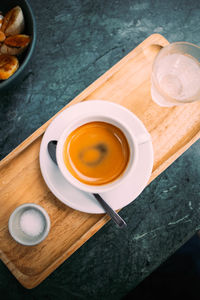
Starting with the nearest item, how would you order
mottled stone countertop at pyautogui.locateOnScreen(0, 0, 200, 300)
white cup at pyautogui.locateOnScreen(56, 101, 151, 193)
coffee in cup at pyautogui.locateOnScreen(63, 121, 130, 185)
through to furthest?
1. white cup at pyautogui.locateOnScreen(56, 101, 151, 193)
2. coffee in cup at pyautogui.locateOnScreen(63, 121, 130, 185)
3. mottled stone countertop at pyautogui.locateOnScreen(0, 0, 200, 300)

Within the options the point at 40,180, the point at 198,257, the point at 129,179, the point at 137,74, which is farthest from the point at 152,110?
the point at 198,257

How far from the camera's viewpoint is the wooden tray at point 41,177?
84 centimetres

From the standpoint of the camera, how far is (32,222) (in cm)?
86

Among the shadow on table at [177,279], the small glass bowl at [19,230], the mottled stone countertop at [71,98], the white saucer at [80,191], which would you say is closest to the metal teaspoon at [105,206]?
the white saucer at [80,191]

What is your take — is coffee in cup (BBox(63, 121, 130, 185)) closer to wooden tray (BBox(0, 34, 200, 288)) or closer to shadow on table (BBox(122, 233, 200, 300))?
wooden tray (BBox(0, 34, 200, 288))

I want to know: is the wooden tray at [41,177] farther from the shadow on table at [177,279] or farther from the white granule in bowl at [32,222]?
the shadow on table at [177,279]

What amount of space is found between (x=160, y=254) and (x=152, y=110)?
624 millimetres

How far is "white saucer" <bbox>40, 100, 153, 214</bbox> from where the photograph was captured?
0.82m

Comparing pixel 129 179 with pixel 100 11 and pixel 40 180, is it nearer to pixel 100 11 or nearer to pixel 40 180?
pixel 40 180

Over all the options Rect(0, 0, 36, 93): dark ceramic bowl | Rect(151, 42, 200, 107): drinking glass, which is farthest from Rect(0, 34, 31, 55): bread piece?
Rect(151, 42, 200, 107): drinking glass

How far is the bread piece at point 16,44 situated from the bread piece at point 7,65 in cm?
2

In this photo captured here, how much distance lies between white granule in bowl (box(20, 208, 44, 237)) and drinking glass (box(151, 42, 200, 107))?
22.1 inches

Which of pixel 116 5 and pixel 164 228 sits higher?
pixel 116 5

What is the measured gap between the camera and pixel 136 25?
3.81 feet
